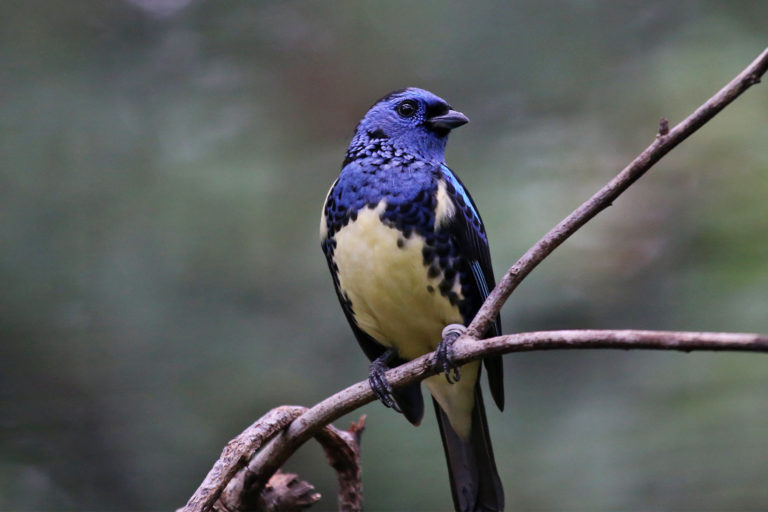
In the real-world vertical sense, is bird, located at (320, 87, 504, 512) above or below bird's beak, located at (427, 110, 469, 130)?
below

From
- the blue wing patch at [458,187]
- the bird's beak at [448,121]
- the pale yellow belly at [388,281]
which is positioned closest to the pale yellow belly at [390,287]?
the pale yellow belly at [388,281]

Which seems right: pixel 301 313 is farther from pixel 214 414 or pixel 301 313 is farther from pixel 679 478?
pixel 679 478

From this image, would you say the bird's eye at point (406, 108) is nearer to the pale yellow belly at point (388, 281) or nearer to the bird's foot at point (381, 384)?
the pale yellow belly at point (388, 281)

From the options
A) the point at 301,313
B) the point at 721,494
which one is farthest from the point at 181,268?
the point at 721,494

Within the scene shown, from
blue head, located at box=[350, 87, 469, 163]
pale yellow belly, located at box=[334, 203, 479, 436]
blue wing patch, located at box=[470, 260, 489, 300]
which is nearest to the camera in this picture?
pale yellow belly, located at box=[334, 203, 479, 436]

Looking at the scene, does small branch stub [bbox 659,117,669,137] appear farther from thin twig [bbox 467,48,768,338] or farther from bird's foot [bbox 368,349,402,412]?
bird's foot [bbox 368,349,402,412]

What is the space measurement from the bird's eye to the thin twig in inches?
44.9

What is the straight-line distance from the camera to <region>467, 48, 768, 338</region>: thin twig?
1.70 metres

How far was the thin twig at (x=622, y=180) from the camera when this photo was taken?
1695 mm

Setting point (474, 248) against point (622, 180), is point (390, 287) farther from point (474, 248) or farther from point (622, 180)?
point (622, 180)

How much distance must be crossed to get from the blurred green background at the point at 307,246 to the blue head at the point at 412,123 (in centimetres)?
81

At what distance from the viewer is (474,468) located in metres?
2.77

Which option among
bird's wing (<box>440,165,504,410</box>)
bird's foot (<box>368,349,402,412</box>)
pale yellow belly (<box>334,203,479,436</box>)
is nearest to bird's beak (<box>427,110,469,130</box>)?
bird's wing (<box>440,165,504,410</box>)

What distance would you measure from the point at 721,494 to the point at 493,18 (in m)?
2.75
